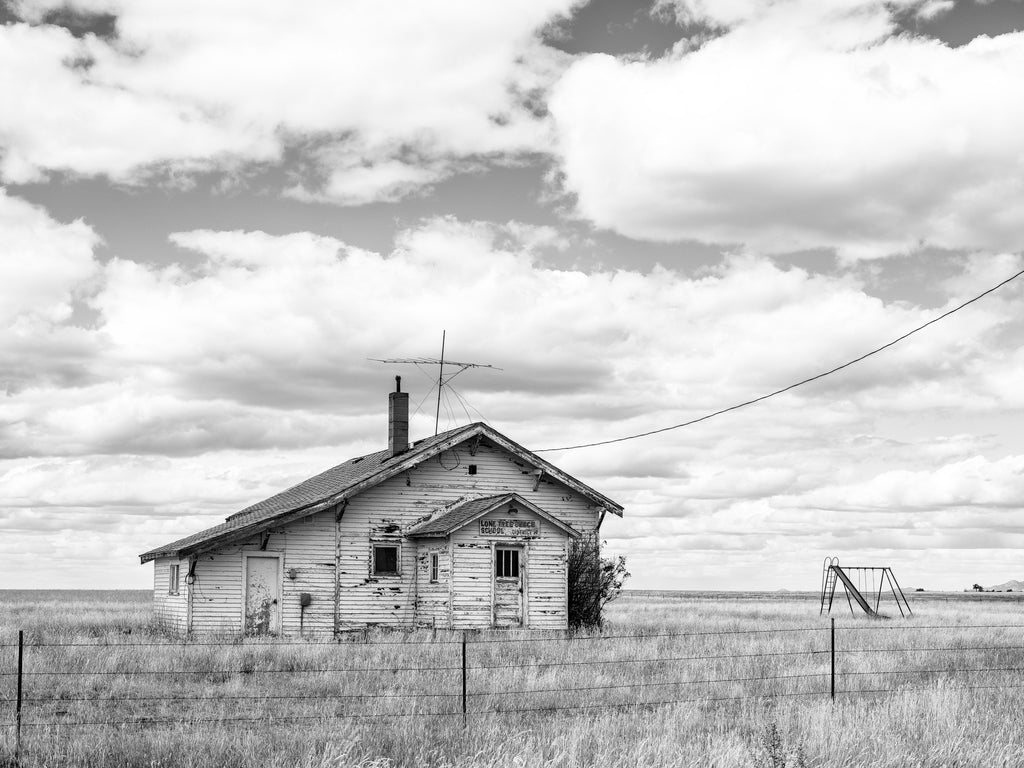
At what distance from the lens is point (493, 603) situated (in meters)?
27.0

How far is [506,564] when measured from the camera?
2748 centimetres

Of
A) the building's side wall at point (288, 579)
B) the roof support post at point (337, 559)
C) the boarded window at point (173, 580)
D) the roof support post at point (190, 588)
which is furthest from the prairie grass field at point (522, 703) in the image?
the boarded window at point (173, 580)

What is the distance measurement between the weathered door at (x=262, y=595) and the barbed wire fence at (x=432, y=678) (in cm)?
311

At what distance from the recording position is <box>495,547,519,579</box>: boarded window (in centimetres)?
2742

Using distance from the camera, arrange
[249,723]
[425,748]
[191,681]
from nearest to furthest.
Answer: [425,748], [249,723], [191,681]

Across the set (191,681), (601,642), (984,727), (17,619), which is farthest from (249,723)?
(17,619)

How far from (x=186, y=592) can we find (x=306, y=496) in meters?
5.04

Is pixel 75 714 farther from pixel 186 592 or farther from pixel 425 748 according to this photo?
pixel 186 592

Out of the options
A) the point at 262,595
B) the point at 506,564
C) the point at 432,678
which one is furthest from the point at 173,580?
the point at 432,678

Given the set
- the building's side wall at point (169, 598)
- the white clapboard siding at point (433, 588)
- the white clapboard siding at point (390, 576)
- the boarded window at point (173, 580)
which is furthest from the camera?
the boarded window at point (173, 580)

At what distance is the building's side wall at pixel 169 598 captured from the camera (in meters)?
27.0

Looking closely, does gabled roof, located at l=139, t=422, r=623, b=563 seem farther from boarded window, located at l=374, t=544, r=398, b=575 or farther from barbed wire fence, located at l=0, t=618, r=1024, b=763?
barbed wire fence, located at l=0, t=618, r=1024, b=763

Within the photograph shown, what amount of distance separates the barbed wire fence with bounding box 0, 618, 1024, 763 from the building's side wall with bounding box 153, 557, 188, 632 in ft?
12.3

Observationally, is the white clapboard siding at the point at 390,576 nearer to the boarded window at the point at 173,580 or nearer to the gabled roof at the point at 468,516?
the gabled roof at the point at 468,516
